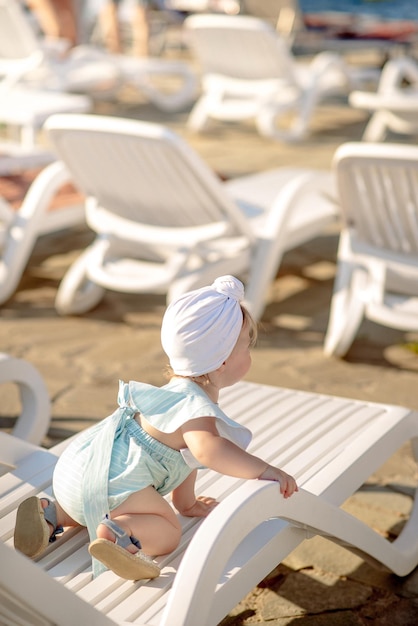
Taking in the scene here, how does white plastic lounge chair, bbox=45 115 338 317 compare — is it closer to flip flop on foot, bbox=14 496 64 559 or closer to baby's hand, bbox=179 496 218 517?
baby's hand, bbox=179 496 218 517

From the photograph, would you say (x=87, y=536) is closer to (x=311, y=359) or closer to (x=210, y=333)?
(x=210, y=333)

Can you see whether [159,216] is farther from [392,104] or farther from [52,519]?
[392,104]

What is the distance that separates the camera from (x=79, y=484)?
2273 millimetres

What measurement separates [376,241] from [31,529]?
2472 mm

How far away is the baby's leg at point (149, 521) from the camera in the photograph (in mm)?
2230

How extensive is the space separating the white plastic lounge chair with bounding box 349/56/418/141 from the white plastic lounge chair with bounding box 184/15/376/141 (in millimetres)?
621

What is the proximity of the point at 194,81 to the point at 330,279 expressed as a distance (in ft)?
18.5

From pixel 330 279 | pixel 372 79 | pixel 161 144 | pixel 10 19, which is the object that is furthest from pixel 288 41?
pixel 161 144

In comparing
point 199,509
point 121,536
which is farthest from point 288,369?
point 121,536

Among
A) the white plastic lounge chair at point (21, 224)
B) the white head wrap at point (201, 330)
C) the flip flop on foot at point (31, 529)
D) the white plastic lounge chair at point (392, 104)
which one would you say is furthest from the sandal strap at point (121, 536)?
the white plastic lounge chair at point (392, 104)

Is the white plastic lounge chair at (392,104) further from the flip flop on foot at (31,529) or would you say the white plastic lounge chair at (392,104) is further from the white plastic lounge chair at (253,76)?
the flip flop on foot at (31,529)

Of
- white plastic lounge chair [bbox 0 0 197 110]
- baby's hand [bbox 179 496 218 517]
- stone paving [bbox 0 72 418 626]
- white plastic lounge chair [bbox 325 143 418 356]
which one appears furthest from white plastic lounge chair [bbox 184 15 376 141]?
baby's hand [bbox 179 496 218 517]

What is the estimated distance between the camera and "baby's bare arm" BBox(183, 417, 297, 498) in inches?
84.7

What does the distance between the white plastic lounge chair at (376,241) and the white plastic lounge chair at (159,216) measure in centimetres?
44
